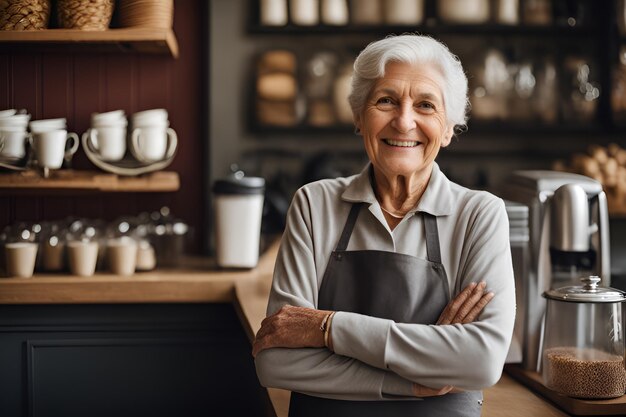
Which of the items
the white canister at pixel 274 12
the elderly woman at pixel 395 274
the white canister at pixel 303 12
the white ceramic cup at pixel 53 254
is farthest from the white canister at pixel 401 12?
the elderly woman at pixel 395 274

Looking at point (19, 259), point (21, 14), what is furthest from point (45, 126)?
point (19, 259)

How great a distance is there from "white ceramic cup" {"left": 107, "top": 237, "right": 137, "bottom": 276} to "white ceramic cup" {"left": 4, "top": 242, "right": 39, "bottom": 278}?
30 cm

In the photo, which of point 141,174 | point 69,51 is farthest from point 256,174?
point 69,51

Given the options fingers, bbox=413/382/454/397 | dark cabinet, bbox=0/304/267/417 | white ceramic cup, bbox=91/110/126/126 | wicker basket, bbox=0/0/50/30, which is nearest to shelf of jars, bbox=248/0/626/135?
white ceramic cup, bbox=91/110/126/126

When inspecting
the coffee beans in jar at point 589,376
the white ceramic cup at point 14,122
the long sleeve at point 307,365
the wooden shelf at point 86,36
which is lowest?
the coffee beans in jar at point 589,376

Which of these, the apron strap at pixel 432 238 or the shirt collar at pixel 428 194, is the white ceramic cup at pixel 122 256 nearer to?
the shirt collar at pixel 428 194

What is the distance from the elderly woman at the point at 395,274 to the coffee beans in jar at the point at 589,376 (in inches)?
11.7

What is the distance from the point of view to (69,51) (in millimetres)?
3863

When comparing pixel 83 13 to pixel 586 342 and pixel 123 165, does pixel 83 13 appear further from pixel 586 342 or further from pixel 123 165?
pixel 586 342

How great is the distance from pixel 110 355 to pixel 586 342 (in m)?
1.96

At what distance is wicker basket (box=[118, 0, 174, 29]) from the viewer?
3436 mm

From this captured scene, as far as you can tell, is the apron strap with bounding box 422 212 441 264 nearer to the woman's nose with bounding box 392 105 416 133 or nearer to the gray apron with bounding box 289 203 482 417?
the gray apron with bounding box 289 203 482 417

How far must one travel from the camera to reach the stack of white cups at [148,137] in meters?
3.50

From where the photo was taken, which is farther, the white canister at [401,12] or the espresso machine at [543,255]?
the white canister at [401,12]
